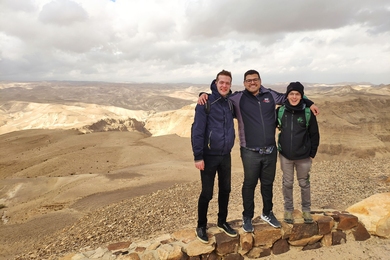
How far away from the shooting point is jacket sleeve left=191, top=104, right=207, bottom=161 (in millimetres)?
3119

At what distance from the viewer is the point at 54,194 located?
10.2 metres

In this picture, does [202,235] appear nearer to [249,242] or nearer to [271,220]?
[249,242]

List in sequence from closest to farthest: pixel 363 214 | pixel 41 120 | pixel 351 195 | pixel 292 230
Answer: pixel 292 230
pixel 363 214
pixel 351 195
pixel 41 120

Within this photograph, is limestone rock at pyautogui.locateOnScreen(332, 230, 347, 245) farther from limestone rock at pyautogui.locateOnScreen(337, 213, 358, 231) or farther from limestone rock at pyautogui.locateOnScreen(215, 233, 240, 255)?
limestone rock at pyautogui.locateOnScreen(215, 233, 240, 255)

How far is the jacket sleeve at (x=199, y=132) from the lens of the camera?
312 centimetres

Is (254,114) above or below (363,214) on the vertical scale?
above

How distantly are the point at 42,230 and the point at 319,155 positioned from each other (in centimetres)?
1904

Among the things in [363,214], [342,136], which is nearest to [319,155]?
[342,136]

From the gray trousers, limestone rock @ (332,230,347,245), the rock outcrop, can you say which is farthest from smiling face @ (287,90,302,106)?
limestone rock @ (332,230,347,245)

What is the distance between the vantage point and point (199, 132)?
3119mm

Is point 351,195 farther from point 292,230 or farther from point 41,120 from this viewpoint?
point 41,120

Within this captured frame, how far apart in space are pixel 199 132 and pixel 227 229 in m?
1.55

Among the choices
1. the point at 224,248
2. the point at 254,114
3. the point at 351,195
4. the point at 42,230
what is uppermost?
the point at 254,114

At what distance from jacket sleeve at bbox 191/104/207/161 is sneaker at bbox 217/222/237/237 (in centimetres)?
124
